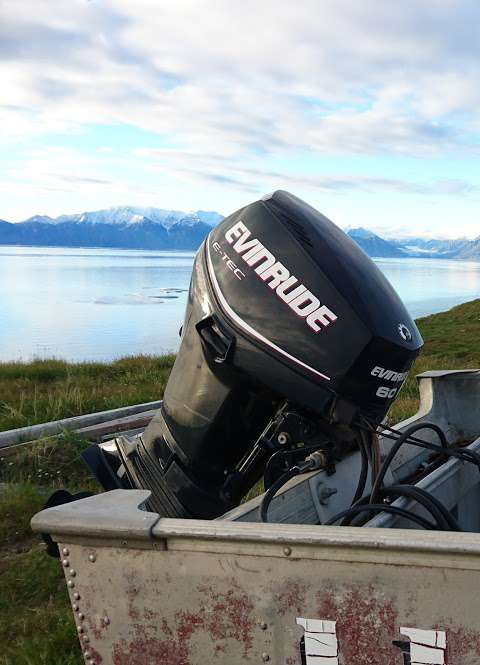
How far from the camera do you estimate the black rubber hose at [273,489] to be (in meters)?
1.79

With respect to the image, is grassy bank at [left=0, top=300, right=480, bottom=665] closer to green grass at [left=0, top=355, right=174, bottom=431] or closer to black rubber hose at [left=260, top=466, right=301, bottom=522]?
green grass at [left=0, top=355, right=174, bottom=431]

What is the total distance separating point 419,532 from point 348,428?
25.2 inches

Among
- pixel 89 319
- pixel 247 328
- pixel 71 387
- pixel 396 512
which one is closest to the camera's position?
pixel 396 512

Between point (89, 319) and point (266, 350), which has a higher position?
point (266, 350)

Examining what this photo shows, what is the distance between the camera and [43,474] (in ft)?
12.4

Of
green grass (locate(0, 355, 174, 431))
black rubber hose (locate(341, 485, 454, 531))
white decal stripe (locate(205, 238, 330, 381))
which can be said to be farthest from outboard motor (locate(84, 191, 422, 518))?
green grass (locate(0, 355, 174, 431))

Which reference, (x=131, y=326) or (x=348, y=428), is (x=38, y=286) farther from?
(x=348, y=428)

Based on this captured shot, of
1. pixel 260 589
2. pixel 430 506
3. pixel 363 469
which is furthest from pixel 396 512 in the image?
pixel 260 589

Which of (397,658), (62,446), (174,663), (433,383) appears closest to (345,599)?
(397,658)

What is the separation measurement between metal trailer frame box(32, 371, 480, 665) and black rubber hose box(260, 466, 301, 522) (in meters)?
0.33

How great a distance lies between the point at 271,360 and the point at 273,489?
14.2 inches

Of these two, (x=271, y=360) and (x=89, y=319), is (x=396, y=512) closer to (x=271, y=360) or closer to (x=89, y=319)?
(x=271, y=360)

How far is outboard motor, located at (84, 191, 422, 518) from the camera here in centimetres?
188

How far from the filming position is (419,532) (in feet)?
4.30
